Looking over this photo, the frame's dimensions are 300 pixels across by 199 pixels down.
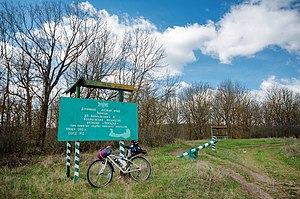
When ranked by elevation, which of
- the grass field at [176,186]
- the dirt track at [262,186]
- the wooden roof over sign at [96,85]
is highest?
the wooden roof over sign at [96,85]

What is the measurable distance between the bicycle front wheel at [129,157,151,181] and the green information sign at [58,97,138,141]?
95 centimetres

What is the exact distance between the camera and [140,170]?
6.51m

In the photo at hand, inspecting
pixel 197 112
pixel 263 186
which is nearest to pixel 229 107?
pixel 197 112

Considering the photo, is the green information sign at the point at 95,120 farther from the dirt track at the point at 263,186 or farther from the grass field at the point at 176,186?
the dirt track at the point at 263,186

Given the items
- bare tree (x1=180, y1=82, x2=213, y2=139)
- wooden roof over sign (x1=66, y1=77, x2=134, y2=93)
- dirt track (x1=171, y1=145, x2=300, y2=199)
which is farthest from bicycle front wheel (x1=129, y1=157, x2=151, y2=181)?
bare tree (x1=180, y1=82, x2=213, y2=139)

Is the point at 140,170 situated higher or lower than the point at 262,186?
higher

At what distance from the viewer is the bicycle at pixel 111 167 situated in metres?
5.84

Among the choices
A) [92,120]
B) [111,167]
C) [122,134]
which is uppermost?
[92,120]

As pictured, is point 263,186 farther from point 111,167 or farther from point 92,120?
point 92,120

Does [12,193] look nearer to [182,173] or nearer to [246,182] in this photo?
[182,173]

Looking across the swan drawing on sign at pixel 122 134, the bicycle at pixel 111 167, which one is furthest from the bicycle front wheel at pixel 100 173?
the swan drawing on sign at pixel 122 134

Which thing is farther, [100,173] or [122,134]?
[122,134]

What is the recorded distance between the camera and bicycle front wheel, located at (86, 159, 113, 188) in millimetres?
5770

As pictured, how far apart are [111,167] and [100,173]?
35 cm
